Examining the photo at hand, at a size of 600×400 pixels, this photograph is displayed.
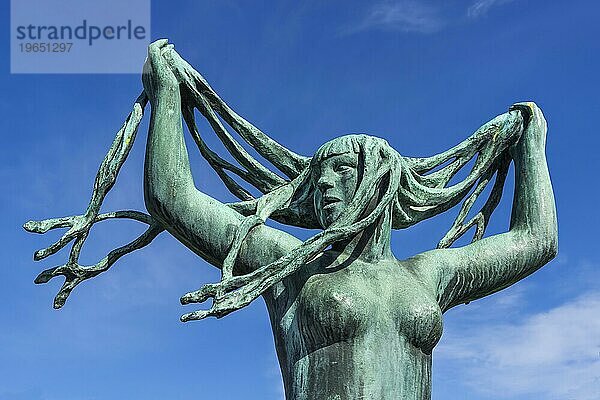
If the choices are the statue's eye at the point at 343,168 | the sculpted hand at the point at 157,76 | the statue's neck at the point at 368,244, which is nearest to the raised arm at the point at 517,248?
the statue's neck at the point at 368,244

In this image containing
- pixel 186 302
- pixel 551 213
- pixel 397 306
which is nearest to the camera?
pixel 186 302

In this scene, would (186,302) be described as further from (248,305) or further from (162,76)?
(162,76)

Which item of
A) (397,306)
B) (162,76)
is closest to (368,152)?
(397,306)

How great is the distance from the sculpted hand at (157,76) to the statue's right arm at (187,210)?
0.27 ft

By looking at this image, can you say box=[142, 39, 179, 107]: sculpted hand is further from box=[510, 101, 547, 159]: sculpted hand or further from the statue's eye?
box=[510, 101, 547, 159]: sculpted hand

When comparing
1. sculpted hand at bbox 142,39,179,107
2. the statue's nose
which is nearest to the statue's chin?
the statue's nose

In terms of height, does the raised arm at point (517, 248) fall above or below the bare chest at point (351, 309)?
above

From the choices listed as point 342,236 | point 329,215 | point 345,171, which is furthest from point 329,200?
point 342,236

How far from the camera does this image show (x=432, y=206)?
5945 millimetres

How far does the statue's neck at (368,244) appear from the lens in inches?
218

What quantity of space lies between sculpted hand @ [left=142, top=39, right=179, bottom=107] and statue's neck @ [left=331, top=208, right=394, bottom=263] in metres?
1.42

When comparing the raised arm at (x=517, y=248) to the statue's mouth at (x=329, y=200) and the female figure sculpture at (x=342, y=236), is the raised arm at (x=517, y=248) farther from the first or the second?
the statue's mouth at (x=329, y=200)

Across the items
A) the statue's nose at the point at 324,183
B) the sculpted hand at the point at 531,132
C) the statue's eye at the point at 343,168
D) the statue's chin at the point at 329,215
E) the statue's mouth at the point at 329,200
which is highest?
the sculpted hand at the point at 531,132

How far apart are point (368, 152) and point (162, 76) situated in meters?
1.37
